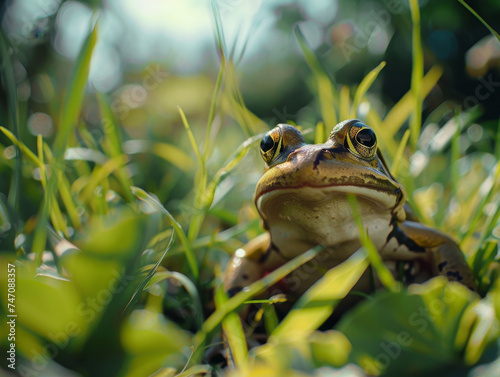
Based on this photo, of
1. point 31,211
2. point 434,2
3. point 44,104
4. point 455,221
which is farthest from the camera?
point 434,2

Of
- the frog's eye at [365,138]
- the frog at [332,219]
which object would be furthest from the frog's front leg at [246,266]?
the frog's eye at [365,138]

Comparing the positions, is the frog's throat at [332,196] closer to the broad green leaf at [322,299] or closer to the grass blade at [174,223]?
the grass blade at [174,223]

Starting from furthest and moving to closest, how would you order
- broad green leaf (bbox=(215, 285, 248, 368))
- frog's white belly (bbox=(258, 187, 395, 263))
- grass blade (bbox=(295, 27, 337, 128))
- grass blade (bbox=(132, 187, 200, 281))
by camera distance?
grass blade (bbox=(295, 27, 337, 128))
frog's white belly (bbox=(258, 187, 395, 263))
grass blade (bbox=(132, 187, 200, 281))
broad green leaf (bbox=(215, 285, 248, 368))

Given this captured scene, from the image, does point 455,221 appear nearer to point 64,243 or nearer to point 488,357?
point 488,357

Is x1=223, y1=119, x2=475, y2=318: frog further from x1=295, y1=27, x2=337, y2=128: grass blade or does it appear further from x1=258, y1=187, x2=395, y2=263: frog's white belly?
x1=295, y1=27, x2=337, y2=128: grass blade

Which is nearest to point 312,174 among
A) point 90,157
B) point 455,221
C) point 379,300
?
point 379,300

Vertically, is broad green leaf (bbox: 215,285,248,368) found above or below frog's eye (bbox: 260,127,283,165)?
below

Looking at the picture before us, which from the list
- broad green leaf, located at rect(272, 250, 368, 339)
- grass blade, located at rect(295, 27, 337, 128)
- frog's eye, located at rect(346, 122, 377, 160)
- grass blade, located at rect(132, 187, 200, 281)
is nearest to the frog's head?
frog's eye, located at rect(346, 122, 377, 160)
